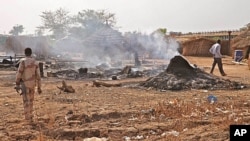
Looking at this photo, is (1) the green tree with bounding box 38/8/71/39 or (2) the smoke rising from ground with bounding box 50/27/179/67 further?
(1) the green tree with bounding box 38/8/71/39

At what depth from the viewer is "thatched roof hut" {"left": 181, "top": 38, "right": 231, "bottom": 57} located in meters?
43.9

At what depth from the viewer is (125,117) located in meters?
9.38

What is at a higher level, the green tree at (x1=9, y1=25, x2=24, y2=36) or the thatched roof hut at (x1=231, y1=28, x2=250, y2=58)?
the green tree at (x1=9, y1=25, x2=24, y2=36)

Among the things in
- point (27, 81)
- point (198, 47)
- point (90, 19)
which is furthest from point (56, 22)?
point (27, 81)

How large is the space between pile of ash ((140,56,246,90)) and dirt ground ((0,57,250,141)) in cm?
144

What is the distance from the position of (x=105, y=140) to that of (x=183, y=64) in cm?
922

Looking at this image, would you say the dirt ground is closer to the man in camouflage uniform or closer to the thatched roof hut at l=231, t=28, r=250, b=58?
the man in camouflage uniform

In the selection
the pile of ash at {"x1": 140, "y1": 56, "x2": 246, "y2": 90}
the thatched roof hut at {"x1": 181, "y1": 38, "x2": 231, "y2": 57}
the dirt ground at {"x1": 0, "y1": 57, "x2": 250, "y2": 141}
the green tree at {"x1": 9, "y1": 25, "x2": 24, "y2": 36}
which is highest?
the green tree at {"x1": 9, "y1": 25, "x2": 24, "y2": 36}

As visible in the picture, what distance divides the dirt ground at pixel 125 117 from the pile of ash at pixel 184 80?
1.44 metres

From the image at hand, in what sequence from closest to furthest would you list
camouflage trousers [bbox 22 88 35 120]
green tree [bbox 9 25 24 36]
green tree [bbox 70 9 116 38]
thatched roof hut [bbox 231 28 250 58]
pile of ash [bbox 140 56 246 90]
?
camouflage trousers [bbox 22 88 35 120]
pile of ash [bbox 140 56 246 90]
thatched roof hut [bbox 231 28 250 58]
green tree [bbox 70 9 116 38]
green tree [bbox 9 25 24 36]

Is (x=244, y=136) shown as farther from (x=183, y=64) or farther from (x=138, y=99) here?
(x=183, y=64)

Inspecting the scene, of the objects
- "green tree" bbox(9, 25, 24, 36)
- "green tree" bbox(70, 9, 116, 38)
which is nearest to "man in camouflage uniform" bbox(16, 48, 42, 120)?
"green tree" bbox(70, 9, 116, 38)

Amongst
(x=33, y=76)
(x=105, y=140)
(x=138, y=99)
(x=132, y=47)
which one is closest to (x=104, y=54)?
(x=132, y=47)

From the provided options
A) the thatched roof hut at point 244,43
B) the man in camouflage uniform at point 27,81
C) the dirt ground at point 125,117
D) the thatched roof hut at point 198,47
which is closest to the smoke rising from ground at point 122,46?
the thatched roof hut at point 244,43
